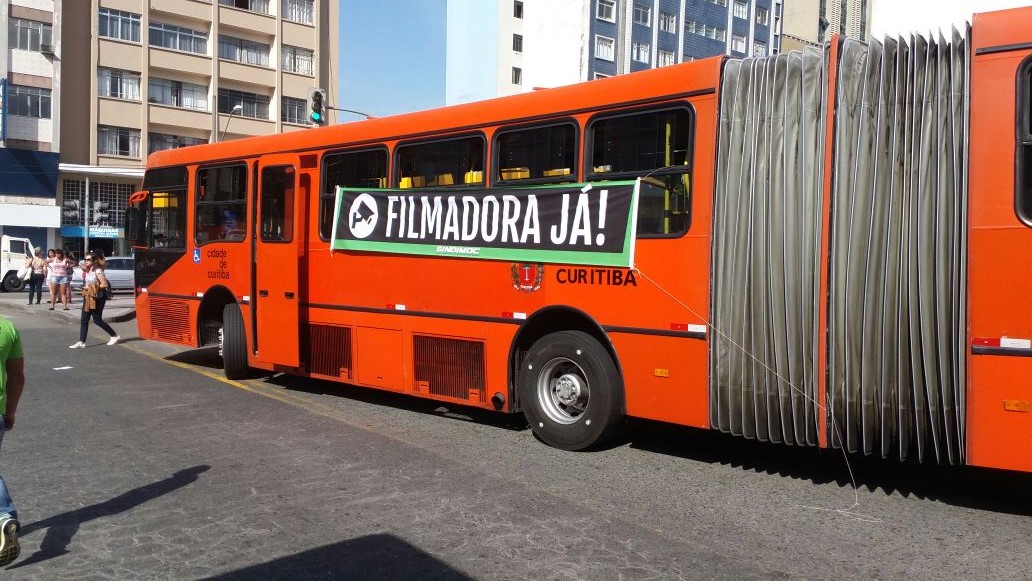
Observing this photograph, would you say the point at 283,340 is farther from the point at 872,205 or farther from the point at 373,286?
the point at 872,205

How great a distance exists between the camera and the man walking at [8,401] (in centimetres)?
424

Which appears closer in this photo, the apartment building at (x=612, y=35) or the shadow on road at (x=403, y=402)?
the shadow on road at (x=403, y=402)

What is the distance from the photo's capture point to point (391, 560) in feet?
14.9

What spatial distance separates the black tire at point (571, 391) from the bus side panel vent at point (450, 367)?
0.55 metres

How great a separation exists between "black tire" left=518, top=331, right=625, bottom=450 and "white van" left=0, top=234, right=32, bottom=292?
31.7 metres

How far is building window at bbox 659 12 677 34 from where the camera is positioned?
2227 inches

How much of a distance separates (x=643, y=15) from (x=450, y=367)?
52119 mm

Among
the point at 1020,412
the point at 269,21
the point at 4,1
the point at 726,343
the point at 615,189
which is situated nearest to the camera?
the point at 1020,412

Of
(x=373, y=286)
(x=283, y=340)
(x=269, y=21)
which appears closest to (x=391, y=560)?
(x=373, y=286)

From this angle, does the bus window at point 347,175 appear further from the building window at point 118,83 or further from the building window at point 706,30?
the building window at point 706,30

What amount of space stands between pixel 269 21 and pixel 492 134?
46422 millimetres

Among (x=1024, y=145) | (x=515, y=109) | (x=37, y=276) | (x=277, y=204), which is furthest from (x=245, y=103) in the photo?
(x=1024, y=145)

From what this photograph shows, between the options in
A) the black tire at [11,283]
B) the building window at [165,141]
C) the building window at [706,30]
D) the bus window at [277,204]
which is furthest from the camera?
the building window at [706,30]

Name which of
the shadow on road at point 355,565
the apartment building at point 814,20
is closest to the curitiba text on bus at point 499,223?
the shadow on road at point 355,565
